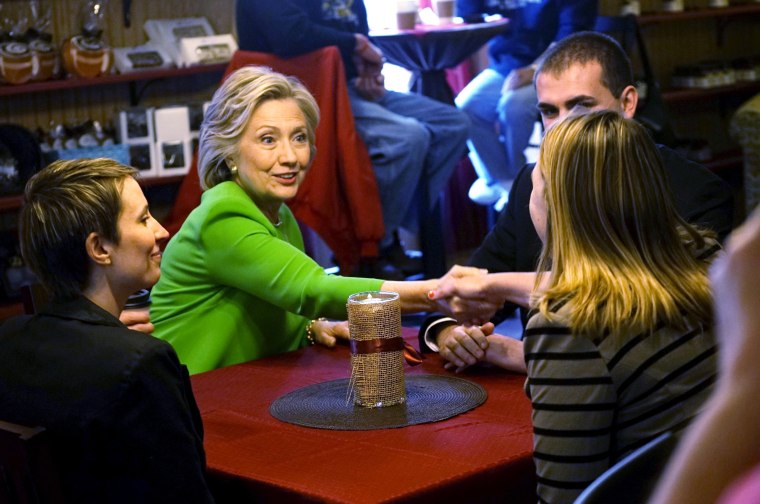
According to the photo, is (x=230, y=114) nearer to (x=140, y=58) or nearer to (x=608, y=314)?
(x=608, y=314)

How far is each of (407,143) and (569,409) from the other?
11.3 ft

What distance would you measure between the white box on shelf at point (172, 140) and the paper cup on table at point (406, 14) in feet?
3.61

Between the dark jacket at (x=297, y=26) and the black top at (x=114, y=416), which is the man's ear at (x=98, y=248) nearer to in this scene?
the black top at (x=114, y=416)

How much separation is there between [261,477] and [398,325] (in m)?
0.46

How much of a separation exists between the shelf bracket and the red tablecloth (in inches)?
129

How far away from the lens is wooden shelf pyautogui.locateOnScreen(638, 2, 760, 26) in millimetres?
6703

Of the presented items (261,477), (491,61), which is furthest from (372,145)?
(261,477)

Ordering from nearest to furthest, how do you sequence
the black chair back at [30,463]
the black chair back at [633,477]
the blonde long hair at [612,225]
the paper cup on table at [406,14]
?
the black chair back at [633,477] → the black chair back at [30,463] → the blonde long hair at [612,225] → the paper cup on table at [406,14]

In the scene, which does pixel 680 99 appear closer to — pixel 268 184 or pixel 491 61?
pixel 491 61

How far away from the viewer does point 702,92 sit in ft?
22.6

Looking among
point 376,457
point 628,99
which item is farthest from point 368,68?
point 376,457

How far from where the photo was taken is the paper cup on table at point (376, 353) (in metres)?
1.99

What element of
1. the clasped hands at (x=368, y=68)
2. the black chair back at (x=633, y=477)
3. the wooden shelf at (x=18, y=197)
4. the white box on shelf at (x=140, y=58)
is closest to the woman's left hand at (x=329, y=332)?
the black chair back at (x=633, y=477)

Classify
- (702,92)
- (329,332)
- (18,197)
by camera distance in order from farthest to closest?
(702,92), (18,197), (329,332)
